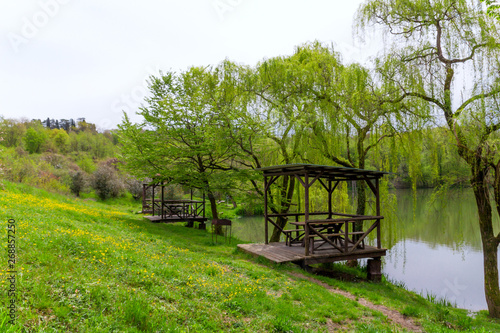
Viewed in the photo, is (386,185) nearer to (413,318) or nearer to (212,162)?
(413,318)

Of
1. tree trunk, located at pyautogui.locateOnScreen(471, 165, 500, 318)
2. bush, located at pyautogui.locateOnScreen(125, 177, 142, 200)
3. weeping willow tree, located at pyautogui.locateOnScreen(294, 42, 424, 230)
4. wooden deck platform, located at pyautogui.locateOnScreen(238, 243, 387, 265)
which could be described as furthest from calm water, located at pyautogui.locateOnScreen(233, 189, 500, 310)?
bush, located at pyautogui.locateOnScreen(125, 177, 142, 200)

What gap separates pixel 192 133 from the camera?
49.2ft

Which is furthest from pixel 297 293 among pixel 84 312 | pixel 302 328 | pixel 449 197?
pixel 449 197

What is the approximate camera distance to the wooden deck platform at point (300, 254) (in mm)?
9594

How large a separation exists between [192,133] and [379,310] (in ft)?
35.8

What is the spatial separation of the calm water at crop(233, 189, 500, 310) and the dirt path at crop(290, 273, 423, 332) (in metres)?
4.35

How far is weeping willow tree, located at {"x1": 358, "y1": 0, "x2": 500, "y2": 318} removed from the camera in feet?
28.7

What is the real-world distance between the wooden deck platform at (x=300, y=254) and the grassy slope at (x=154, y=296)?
1346 mm

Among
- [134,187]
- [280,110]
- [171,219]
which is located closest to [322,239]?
[280,110]

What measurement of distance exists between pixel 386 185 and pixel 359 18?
6.56m

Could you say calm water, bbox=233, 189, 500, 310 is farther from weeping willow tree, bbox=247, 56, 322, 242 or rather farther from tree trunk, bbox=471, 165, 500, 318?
weeping willow tree, bbox=247, 56, 322, 242

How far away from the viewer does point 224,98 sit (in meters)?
14.7

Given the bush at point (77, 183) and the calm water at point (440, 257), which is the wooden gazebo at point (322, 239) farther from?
the bush at point (77, 183)

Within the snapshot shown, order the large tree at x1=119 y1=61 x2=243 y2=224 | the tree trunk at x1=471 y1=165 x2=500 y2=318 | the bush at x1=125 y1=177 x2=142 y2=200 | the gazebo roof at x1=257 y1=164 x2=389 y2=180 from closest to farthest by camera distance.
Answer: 1. the tree trunk at x1=471 y1=165 x2=500 y2=318
2. the gazebo roof at x1=257 y1=164 x2=389 y2=180
3. the large tree at x1=119 y1=61 x2=243 y2=224
4. the bush at x1=125 y1=177 x2=142 y2=200
